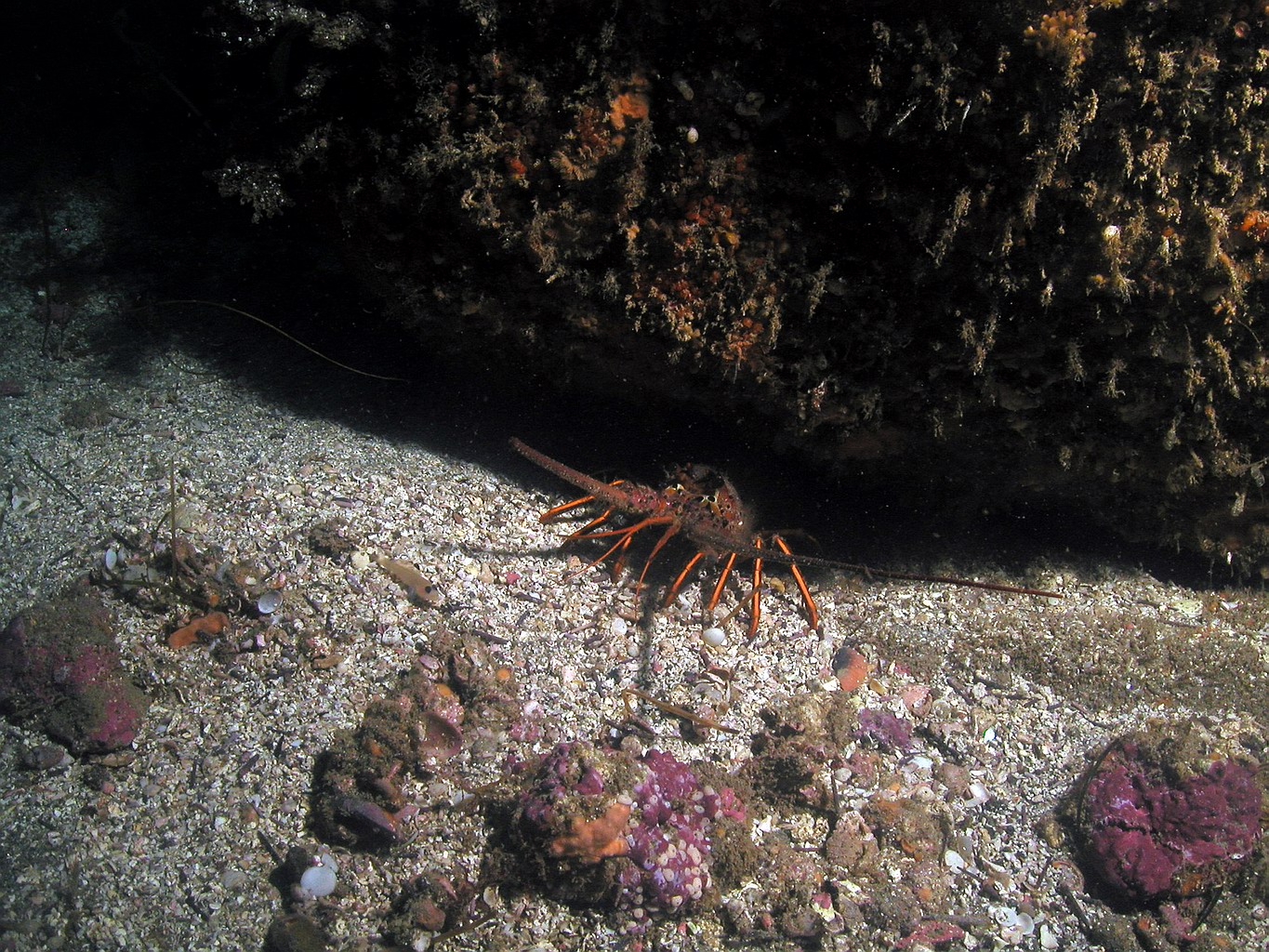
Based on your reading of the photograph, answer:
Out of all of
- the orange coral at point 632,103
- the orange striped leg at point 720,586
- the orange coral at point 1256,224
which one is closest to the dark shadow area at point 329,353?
the orange striped leg at point 720,586

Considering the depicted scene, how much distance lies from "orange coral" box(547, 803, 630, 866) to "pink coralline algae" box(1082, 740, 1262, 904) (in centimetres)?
249

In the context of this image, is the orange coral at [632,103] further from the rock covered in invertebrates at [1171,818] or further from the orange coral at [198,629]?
the rock covered in invertebrates at [1171,818]

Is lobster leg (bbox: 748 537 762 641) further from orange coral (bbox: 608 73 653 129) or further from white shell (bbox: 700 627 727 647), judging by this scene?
orange coral (bbox: 608 73 653 129)

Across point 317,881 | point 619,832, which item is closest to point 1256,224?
point 619,832

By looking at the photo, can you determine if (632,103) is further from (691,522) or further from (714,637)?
(714,637)

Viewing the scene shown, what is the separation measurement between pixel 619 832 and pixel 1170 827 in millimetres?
2796

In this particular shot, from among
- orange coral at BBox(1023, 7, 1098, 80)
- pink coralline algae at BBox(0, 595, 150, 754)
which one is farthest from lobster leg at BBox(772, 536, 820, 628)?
pink coralline algae at BBox(0, 595, 150, 754)

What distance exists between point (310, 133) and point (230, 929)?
3543 mm

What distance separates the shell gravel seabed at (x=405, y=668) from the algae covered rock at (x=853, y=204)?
101 centimetres

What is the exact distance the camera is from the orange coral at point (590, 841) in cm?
281

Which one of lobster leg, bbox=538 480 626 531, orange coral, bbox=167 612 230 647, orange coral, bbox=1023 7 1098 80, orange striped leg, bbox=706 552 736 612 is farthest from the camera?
lobster leg, bbox=538 480 626 531

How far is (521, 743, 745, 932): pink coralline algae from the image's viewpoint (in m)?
2.83

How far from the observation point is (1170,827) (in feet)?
10.8

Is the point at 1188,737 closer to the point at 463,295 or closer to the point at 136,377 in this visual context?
the point at 463,295
